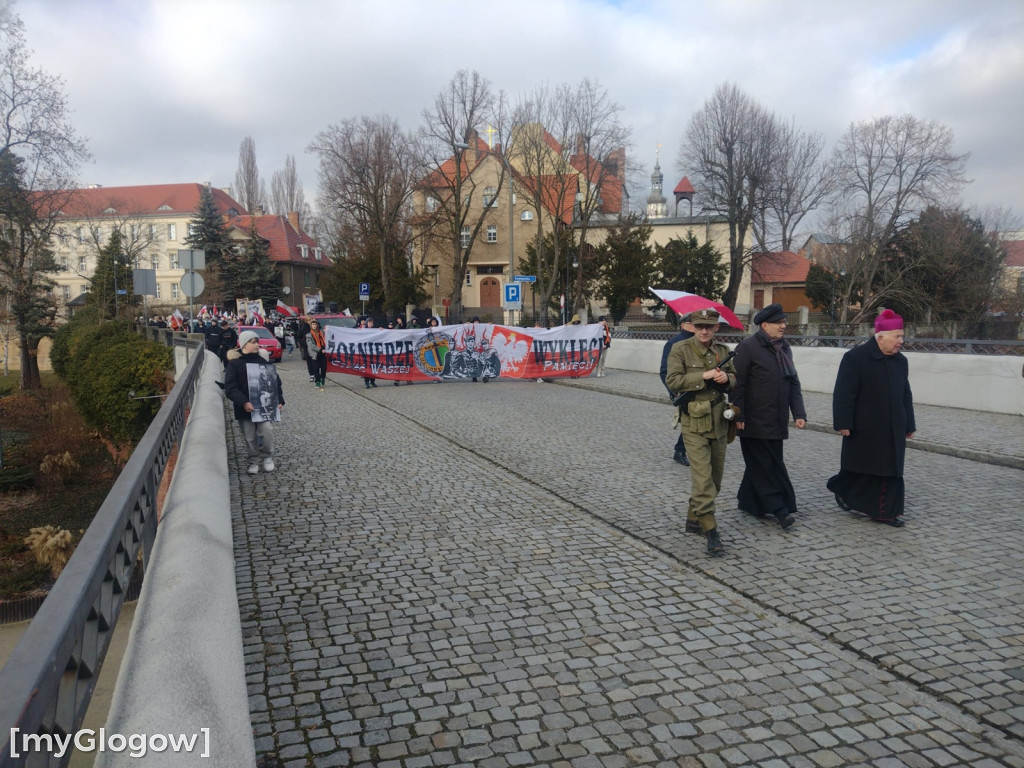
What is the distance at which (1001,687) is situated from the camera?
4.02 meters

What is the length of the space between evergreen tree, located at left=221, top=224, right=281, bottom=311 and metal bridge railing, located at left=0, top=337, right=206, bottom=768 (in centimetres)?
6850

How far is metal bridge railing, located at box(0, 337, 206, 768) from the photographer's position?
1.80m

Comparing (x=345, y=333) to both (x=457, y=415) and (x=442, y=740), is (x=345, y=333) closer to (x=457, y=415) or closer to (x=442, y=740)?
(x=457, y=415)

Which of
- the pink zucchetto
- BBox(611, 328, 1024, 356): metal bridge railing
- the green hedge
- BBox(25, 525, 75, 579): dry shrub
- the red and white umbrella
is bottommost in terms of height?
BBox(25, 525, 75, 579): dry shrub

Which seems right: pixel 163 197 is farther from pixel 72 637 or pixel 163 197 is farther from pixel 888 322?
pixel 72 637

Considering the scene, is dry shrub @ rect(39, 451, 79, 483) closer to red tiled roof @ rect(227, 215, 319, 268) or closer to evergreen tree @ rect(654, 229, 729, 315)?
evergreen tree @ rect(654, 229, 729, 315)

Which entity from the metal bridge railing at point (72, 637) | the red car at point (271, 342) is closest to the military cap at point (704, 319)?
the metal bridge railing at point (72, 637)

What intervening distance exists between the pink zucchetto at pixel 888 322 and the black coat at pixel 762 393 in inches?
36.4

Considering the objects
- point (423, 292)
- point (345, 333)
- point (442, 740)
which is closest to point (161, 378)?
point (345, 333)

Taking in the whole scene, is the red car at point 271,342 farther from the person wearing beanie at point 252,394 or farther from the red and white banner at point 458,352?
the person wearing beanie at point 252,394

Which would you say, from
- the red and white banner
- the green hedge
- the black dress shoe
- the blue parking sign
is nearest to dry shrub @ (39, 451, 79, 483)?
the green hedge

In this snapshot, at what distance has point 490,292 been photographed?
68.8 metres

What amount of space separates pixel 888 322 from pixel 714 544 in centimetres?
269

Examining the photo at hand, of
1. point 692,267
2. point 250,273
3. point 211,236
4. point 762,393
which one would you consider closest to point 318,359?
point 762,393
